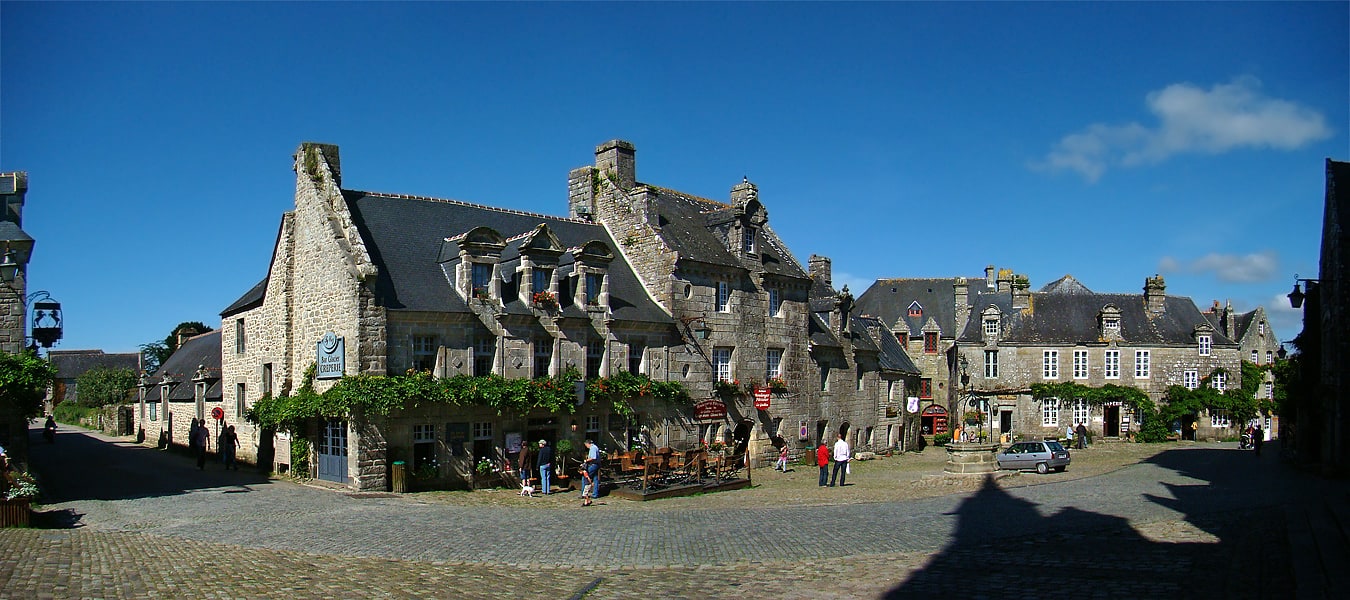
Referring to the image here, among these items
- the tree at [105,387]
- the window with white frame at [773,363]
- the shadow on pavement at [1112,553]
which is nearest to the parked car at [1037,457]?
the window with white frame at [773,363]

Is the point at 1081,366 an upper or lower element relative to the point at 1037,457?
upper

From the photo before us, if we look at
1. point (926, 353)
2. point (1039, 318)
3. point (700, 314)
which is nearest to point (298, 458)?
point (700, 314)

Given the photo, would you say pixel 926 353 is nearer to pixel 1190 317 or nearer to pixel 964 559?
pixel 1190 317

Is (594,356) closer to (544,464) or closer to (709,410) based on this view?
(709,410)

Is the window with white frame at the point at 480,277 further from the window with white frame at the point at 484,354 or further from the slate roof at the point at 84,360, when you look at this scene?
the slate roof at the point at 84,360

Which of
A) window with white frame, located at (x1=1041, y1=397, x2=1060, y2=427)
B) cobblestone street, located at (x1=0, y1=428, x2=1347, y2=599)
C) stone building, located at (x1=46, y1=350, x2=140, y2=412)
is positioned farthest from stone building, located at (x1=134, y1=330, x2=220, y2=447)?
stone building, located at (x1=46, y1=350, x2=140, y2=412)

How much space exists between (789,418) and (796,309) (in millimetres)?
3758

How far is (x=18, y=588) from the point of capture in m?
10.7

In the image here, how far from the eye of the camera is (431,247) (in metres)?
26.0

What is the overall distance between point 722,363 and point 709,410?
2488 millimetres

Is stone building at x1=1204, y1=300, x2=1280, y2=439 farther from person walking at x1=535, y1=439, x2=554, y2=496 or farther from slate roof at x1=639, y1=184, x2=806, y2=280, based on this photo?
person walking at x1=535, y1=439, x2=554, y2=496

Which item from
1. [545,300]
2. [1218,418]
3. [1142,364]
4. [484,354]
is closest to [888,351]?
[1142,364]

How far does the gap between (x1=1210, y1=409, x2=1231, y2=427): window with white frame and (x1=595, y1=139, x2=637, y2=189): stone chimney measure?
36.5m

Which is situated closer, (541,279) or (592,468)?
(592,468)
